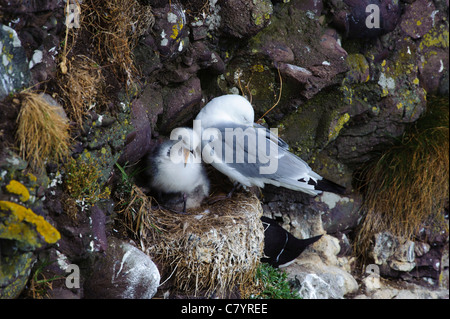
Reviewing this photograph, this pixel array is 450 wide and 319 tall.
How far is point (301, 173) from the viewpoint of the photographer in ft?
11.5

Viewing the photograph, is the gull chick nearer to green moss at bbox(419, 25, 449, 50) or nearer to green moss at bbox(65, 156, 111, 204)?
green moss at bbox(65, 156, 111, 204)

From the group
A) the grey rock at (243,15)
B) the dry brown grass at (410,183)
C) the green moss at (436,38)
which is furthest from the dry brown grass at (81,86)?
the green moss at (436,38)

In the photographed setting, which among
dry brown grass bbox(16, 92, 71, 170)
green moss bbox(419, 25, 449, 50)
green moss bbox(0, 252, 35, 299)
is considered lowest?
green moss bbox(0, 252, 35, 299)

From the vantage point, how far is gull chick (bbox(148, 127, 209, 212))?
333 cm

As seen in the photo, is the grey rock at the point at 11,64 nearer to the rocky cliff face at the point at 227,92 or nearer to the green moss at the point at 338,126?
the rocky cliff face at the point at 227,92

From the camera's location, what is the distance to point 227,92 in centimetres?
385

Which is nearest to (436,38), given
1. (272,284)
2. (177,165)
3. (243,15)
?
(243,15)

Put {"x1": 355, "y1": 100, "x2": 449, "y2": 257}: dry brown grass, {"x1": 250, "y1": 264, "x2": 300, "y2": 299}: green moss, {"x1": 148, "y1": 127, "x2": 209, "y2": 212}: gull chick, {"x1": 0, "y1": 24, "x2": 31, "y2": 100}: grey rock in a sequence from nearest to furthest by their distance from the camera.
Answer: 1. {"x1": 0, "y1": 24, "x2": 31, "y2": 100}: grey rock
2. {"x1": 148, "y1": 127, "x2": 209, "y2": 212}: gull chick
3. {"x1": 250, "y1": 264, "x2": 300, "y2": 299}: green moss
4. {"x1": 355, "y1": 100, "x2": 449, "y2": 257}: dry brown grass

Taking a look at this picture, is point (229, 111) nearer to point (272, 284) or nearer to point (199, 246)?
point (199, 246)

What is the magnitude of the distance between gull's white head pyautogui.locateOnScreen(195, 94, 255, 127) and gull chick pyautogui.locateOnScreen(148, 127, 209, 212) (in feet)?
0.61

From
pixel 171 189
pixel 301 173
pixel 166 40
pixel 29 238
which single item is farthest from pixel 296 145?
pixel 29 238

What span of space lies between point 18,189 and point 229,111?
66.7 inches

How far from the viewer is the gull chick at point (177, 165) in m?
3.33

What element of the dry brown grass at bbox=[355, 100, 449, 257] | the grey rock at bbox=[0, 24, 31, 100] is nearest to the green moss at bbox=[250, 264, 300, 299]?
the dry brown grass at bbox=[355, 100, 449, 257]
